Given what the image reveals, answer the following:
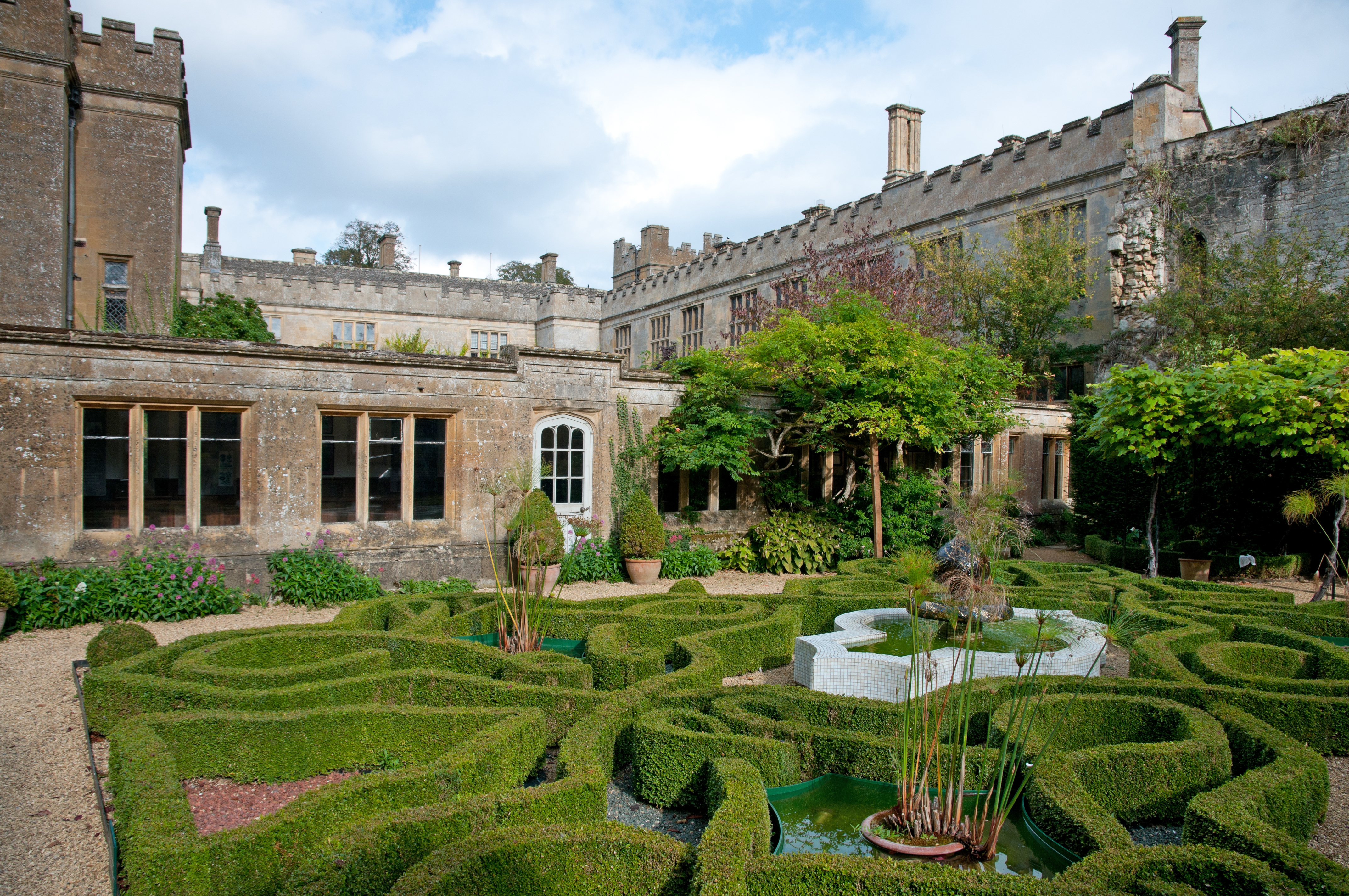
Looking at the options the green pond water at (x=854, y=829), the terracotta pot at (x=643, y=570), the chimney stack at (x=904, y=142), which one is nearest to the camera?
the green pond water at (x=854, y=829)

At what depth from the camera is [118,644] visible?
20.9ft

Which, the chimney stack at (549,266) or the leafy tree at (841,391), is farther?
the chimney stack at (549,266)

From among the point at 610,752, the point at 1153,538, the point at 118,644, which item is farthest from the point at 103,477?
the point at 1153,538

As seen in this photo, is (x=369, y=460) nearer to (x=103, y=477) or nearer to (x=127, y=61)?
(x=103, y=477)

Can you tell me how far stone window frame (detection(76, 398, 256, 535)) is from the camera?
31.3 feet

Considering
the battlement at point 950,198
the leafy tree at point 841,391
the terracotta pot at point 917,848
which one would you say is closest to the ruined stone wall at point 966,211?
the battlement at point 950,198

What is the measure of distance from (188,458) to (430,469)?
118 inches

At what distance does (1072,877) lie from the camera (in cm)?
339

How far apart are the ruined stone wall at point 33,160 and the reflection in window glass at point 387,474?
5.93m

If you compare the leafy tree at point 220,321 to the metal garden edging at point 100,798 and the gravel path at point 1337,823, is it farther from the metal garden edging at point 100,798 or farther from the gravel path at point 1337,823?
the gravel path at point 1337,823

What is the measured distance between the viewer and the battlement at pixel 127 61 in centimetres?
1505

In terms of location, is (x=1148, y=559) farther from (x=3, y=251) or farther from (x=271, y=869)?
(x=3, y=251)

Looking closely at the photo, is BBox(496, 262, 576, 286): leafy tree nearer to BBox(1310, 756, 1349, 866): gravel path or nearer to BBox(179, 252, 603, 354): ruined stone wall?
BBox(179, 252, 603, 354): ruined stone wall

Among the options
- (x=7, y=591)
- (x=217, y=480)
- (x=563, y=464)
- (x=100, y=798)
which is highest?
(x=563, y=464)
